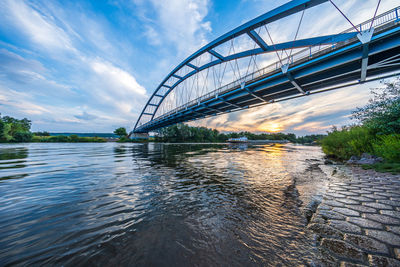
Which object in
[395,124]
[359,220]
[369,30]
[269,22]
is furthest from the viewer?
[269,22]

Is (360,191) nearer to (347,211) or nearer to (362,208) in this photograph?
(362,208)

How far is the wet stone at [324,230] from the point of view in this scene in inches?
72.6

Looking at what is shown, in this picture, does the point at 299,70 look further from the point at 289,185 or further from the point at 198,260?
the point at 198,260

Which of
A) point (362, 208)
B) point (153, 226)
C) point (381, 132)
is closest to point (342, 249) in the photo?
point (362, 208)

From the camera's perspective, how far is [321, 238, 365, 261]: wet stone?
146 cm

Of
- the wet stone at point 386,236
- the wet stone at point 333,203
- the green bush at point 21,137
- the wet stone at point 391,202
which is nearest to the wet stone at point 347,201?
the wet stone at point 333,203

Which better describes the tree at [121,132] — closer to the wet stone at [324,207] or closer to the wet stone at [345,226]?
the wet stone at [324,207]

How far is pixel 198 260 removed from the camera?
61.4 inches

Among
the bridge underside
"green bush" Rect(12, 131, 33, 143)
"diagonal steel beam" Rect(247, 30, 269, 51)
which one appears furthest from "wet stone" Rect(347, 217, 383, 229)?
"green bush" Rect(12, 131, 33, 143)

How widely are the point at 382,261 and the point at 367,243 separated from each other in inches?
11.2

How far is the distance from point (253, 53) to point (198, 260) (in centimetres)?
2544

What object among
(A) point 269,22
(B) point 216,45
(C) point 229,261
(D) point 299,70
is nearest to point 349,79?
(D) point 299,70

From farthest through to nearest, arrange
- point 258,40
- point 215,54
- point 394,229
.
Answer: point 215,54 → point 258,40 → point 394,229

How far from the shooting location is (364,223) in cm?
206
